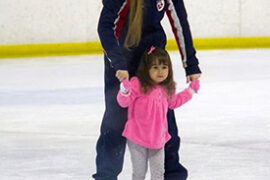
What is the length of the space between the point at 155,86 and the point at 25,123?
6.70 feet

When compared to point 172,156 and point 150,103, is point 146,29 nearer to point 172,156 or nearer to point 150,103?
point 150,103

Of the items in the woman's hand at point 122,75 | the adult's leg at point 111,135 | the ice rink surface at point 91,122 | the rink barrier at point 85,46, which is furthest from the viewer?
the rink barrier at point 85,46

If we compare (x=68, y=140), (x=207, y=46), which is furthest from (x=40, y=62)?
(x=68, y=140)

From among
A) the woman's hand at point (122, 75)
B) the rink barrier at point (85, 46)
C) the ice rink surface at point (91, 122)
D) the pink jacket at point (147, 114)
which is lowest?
the ice rink surface at point (91, 122)

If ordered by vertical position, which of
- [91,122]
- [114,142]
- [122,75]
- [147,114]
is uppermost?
[122,75]

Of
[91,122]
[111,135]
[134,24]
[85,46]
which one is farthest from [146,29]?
[85,46]

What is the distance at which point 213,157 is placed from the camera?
10.7 feet

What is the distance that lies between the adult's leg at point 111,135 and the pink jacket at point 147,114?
90 mm

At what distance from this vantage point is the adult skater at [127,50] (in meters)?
2.36

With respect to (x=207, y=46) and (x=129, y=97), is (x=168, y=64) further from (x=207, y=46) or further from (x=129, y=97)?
(x=207, y=46)

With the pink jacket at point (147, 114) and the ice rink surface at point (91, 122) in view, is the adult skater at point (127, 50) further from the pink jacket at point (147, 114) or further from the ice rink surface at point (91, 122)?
the ice rink surface at point (91, 122)

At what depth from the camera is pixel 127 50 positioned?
2.42 meters

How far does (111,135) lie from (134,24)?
366mm

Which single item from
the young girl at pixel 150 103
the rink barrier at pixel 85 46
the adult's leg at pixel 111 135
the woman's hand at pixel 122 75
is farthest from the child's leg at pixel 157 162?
the rink barrier at pixel 85 46
